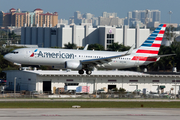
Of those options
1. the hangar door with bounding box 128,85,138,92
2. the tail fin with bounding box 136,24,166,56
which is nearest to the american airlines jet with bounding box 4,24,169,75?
the tail fin with bounding box 136,24,166,56

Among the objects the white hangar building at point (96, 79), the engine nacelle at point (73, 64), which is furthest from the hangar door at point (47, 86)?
the engine nacelle at point (73, 64)

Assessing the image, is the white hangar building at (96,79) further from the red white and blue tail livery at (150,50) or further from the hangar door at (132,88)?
the red white and blue tail livery at (150,50)

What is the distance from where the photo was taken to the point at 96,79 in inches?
3893

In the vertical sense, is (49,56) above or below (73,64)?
above

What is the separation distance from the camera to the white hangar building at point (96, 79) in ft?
332

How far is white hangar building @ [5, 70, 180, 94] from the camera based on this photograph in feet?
332

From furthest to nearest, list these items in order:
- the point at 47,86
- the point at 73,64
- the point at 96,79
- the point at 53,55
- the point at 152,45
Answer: the point at 47,86, the point at 96,79, the point at 152,45, the point at 73,64, the point at 53,55

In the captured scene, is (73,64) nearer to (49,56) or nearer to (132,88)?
(49,56)

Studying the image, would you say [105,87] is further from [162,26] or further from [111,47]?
[111,47]

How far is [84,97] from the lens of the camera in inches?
3172

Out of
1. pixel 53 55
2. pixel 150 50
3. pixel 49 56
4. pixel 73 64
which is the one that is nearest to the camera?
pixel 49 56

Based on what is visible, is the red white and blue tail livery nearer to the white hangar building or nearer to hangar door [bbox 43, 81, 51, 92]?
the white hangar building

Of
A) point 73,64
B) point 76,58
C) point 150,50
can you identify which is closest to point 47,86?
point 150,50
